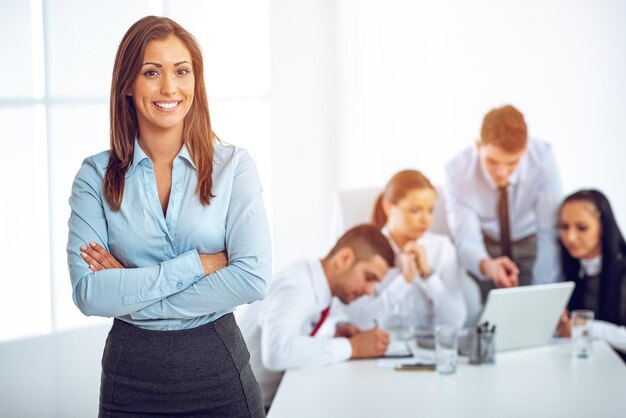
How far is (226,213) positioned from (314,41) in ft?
10.6

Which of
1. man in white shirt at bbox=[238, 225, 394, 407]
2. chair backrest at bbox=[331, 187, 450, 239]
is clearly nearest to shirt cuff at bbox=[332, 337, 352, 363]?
man in white shirt at bbox=[238, 225, 394, 407]

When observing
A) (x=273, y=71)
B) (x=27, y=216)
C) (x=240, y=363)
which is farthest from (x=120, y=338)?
(x=273, y=71)

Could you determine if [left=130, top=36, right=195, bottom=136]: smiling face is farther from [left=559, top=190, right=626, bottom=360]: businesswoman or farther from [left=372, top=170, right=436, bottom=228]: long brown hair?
[left=559, top=190, right=626, bottom=360]: businesswoman

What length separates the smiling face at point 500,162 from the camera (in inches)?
171

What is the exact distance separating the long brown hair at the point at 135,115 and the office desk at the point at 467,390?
81 cm

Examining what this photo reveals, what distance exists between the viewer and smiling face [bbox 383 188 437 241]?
4.25 metres

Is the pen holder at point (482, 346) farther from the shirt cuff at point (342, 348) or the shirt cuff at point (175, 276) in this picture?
the shirt cuff at point (175, 276)

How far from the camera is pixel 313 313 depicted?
3482 millimetres

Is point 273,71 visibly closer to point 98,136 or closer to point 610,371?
point 98,136

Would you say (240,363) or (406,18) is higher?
(406,18)

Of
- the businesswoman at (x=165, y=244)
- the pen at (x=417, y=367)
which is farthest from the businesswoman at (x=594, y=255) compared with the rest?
the businesswoman at (x=165, y=244)

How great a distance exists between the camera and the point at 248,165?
223 cm

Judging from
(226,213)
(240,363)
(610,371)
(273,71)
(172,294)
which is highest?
(273,71)

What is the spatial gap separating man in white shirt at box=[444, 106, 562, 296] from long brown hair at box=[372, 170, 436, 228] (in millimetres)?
282
